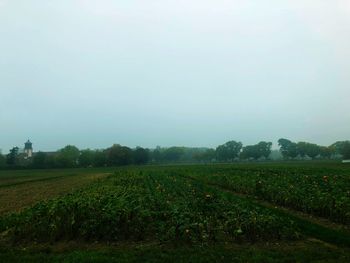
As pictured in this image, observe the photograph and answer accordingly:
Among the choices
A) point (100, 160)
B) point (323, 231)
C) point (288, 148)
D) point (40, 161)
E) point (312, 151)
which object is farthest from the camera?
point (288, 148)

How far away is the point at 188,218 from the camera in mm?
12805

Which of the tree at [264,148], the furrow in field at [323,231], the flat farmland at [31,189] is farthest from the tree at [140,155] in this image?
the furrow in field at [323,231]

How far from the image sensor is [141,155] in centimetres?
15425

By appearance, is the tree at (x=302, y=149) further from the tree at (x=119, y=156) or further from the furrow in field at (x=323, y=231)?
the furrow in field at (x=323, y=231)

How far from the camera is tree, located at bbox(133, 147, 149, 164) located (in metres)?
153

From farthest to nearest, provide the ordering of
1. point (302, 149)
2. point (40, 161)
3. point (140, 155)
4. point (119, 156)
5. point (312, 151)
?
point (302, 149)
point (312, 151)
point (140, 155)
point (119, 156)
point (40, 161)

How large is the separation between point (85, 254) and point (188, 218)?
3.89 metres

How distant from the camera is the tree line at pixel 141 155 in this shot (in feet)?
461

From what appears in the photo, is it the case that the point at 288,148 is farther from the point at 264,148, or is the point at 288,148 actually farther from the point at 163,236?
the point at 163,236

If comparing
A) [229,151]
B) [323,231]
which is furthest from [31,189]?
[229,151]

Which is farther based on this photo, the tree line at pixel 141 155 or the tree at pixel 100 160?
the tree at pixel 100 160

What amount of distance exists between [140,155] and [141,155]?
714mm

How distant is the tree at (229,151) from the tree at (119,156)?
186ft

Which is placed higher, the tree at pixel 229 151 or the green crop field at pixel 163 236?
the tree at pixel 229 151
